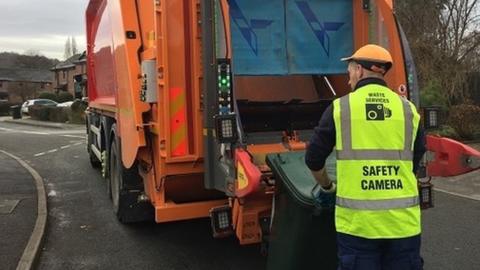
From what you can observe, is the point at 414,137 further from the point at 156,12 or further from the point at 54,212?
the point at 54,212

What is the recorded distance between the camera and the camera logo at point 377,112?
3000 mm

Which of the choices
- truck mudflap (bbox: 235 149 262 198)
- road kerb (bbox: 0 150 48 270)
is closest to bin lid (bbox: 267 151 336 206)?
truck mudflap (bbox: 235 149 262 198)

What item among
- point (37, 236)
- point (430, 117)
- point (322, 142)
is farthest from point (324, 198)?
point (37, 236)

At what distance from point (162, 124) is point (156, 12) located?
0.93 m

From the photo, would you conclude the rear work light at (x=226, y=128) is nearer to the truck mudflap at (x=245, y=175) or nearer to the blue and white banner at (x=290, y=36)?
the truck mudflap at (x=245, y=175)

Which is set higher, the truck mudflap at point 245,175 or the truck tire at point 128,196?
the truck mudflap at point 245,175

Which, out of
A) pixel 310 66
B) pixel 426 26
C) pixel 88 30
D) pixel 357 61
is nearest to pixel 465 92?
pixel 426 26

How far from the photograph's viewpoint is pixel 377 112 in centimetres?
301

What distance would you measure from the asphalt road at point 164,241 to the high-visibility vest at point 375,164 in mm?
2492

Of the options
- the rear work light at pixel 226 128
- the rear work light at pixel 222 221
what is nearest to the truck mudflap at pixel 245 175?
the rear work light at pixel 226 128

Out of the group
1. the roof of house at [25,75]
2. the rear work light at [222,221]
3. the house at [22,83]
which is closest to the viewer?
the rear work light at [222,221]

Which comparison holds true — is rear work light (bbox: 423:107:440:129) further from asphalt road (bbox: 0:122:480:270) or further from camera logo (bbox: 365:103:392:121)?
camera logo (bbox: 365:103:392:121)

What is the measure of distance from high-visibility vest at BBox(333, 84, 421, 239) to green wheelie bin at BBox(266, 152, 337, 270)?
0.57 meters

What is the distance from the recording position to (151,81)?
502cm
